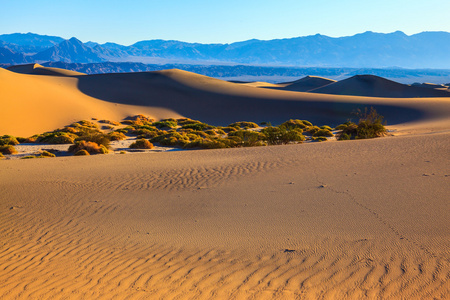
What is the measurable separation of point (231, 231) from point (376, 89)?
258ft

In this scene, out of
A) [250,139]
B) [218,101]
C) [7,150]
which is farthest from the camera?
[218,101]

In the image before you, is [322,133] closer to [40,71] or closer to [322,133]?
[322,133]

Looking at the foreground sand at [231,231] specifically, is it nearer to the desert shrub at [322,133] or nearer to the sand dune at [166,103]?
the desert shrub at [322,133]

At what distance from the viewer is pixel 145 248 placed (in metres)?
6.51

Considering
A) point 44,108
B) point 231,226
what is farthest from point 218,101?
point 231,226

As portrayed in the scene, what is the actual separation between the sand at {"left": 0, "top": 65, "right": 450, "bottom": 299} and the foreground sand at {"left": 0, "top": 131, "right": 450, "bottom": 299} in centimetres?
3

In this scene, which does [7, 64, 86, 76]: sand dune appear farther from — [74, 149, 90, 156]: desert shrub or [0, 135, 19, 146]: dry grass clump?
[74, 149, 90, 156]: desert shrub

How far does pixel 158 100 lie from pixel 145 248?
46281 mm

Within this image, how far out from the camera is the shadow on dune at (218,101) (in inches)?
1697

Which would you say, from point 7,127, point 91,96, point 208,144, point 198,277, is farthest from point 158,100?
point 198,277

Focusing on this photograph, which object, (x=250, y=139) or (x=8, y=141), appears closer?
(x=250, y=139)

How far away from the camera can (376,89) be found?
79.2m

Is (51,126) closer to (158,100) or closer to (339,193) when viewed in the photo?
(158,100)

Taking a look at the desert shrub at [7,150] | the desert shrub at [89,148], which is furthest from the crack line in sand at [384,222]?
the desert shrub at [7,150]
